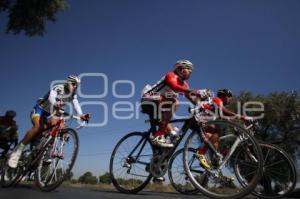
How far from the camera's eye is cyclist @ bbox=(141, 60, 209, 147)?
6.65 meters

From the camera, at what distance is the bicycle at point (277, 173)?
678cm

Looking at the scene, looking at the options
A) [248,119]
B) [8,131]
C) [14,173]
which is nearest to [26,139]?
[14,173]

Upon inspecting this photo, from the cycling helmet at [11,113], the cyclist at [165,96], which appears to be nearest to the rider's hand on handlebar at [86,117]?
the cyclist at [165,96]

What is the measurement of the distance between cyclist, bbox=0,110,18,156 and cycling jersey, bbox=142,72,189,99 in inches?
249

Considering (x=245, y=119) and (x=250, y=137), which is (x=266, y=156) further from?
(x=250, y=137)

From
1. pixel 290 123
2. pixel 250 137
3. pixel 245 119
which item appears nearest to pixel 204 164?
pixel 250 137

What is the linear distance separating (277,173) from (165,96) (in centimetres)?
254

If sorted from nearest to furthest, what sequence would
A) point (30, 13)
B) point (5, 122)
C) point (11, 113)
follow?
point (5, 122), point (11, 113), point (30, 13)

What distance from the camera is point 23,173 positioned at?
8.23 m

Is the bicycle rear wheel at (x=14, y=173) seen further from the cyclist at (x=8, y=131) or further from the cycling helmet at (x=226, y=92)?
the cycling helmet at (x=226, y=92)

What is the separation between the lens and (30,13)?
15562mm

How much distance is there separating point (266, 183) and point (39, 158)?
4.54 meters

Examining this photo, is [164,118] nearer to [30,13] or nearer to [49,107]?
[49,107]

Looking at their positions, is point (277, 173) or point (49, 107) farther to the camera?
point (49, 107)
